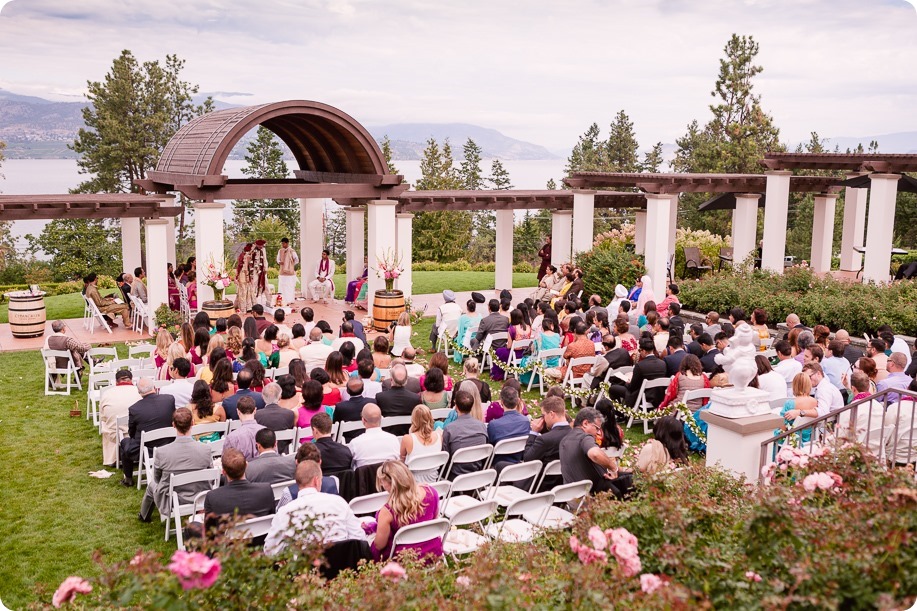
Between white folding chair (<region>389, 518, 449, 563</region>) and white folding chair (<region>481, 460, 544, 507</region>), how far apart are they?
4.02 ft

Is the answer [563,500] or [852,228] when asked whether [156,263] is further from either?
[852,228]

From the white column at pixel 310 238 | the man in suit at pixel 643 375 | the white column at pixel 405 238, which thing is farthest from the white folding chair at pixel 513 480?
the white column at pixel 310 238

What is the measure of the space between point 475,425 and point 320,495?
7.64ft

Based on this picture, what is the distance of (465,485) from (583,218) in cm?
1470

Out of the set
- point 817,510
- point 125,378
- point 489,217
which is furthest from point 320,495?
point 489,217

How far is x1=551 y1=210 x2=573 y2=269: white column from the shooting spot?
857 inches

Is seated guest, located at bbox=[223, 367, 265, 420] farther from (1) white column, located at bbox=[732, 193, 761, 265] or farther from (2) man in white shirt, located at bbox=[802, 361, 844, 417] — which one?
(1) white column, located at bbox=[732, 193, 761, 265]

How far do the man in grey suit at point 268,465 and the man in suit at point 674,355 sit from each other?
5432 mm

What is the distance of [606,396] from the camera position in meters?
10.6

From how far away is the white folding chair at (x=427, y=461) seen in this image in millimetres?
7254

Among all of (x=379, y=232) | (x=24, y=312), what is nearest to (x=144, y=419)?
(x=24, y=312)

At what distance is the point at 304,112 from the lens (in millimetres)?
16328

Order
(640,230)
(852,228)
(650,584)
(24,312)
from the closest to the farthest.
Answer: (650,584), (24,312), (640,230), (852,228)

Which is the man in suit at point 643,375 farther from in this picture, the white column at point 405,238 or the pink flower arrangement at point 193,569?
the white column at point 405,238
